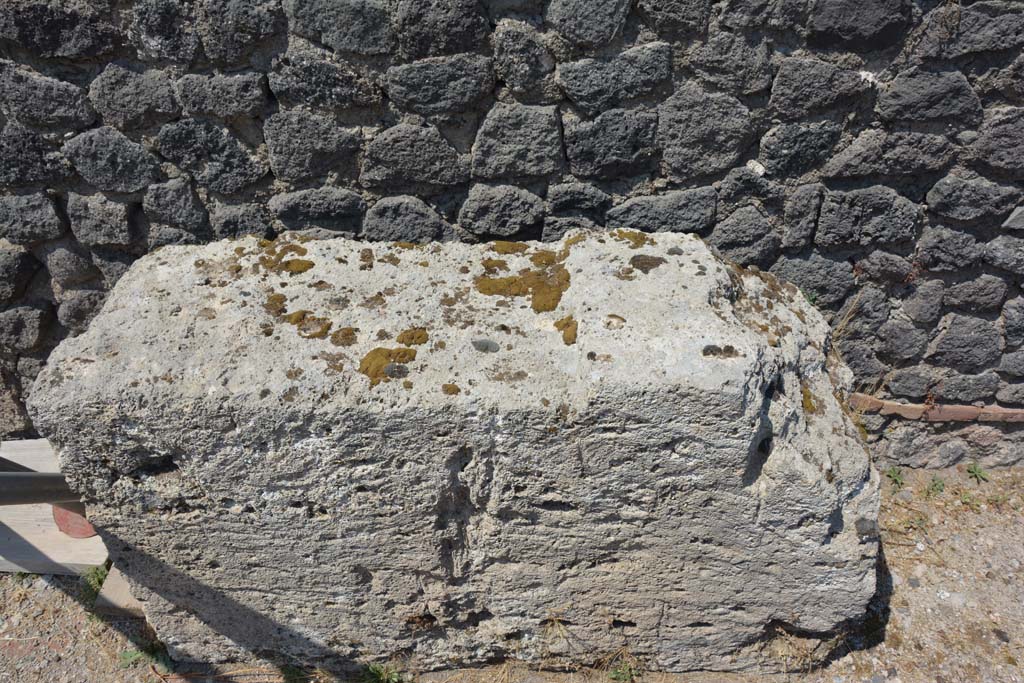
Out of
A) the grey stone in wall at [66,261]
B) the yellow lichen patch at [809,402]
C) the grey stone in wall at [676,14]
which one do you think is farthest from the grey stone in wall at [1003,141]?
the grey stone in wall at [66,261]

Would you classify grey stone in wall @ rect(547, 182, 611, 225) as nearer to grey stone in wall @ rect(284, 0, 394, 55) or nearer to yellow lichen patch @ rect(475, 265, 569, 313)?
yellow lichen patch @ rect(475, 265, 569, 313)

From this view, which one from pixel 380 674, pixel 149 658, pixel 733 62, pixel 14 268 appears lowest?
pixel 149 658

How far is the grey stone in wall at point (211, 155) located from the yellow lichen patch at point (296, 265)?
51 cm

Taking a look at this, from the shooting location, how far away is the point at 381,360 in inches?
68.7

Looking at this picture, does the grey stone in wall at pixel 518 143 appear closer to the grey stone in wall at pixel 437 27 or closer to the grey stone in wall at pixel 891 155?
the grey stone in wall at pixel 437 27

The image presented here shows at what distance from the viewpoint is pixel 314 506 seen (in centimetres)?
189

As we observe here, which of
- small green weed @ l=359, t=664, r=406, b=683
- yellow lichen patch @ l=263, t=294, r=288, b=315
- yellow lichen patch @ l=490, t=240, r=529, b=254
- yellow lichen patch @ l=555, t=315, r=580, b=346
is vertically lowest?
small green weed @ l=359, t=664, r=406, b=683

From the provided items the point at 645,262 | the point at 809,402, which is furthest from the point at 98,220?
the point at 809,402

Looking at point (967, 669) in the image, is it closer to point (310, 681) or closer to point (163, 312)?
point (310, 681)

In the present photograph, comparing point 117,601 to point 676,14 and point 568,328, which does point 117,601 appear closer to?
point 568,328

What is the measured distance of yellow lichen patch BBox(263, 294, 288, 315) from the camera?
6.15 feet

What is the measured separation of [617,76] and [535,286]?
2.50ft

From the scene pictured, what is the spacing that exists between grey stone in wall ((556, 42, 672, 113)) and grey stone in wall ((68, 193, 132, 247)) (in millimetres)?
1640

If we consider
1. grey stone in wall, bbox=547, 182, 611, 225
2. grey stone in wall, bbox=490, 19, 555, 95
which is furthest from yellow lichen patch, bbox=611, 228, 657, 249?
grey stone in wall, bbox=490, 19, 555, 95
